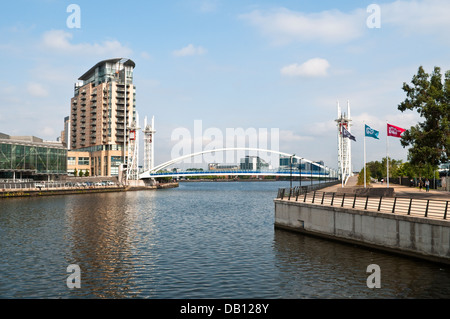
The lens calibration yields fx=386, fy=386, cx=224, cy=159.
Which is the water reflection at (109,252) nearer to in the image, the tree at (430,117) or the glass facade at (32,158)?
the tree at (430,117)

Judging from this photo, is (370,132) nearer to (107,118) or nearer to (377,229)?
(377,229)

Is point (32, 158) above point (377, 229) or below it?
above

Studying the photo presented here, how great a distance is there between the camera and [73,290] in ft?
60.6

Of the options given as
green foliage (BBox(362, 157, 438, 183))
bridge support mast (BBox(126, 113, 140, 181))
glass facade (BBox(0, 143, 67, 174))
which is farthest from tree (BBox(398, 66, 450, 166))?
bridge support mast (BBox(126, 113, 140, 181))

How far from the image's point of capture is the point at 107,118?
172875 millimetres

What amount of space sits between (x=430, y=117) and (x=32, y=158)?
356 ft

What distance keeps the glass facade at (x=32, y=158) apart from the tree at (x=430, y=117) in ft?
335

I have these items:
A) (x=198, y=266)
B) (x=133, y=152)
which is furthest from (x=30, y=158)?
(x=198, y=266)

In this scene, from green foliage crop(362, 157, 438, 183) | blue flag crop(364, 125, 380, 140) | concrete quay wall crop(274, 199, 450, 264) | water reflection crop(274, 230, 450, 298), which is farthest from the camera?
green foliage crop(362, 157, 438, 183)

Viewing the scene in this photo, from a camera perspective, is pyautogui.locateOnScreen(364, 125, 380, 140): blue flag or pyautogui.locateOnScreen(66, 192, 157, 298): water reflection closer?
pyautogui.locateOnScreen(66, 192, 157, 298): water reflection

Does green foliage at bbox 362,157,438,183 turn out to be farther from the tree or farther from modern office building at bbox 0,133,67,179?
modern office building at bbox 0,133,67,179

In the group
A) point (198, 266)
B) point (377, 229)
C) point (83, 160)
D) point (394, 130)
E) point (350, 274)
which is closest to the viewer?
point (350, 274)

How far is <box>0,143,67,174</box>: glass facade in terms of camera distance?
348ft
